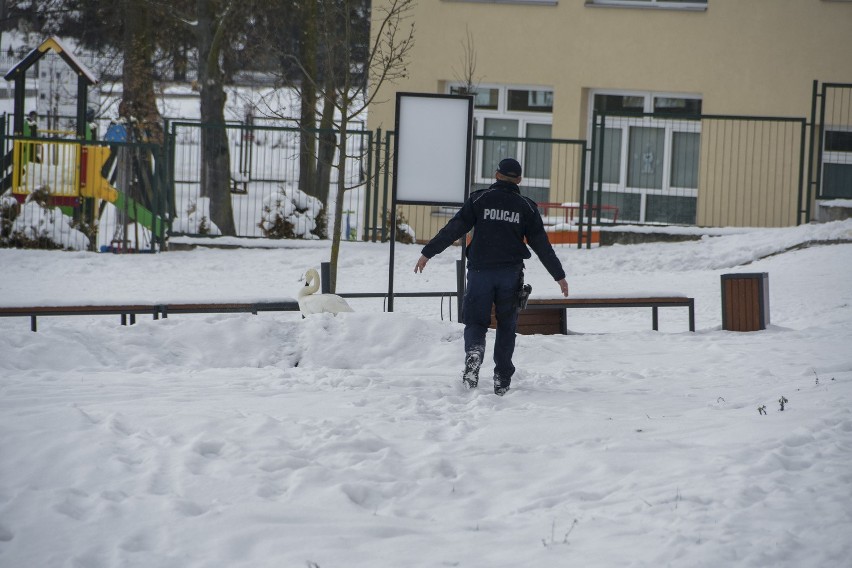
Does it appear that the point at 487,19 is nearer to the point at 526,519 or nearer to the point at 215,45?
the point at 215,45

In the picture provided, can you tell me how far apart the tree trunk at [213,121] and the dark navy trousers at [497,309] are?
14.4 metres

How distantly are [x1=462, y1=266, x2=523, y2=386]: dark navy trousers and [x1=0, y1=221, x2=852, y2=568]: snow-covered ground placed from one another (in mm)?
307

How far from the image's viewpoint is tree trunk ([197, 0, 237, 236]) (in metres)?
22.8

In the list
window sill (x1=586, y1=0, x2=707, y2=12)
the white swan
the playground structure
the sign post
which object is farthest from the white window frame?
the white swan

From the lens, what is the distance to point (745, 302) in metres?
11.5

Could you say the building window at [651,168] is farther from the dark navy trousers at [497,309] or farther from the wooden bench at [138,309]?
the dark navy trousers at [497,309]

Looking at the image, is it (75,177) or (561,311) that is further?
(75,177)

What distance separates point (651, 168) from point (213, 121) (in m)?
9.21

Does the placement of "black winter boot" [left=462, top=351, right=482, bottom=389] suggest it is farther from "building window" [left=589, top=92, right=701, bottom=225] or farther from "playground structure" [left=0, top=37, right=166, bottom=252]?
"building window" [left=589, top=92, right=701, bottom=225]

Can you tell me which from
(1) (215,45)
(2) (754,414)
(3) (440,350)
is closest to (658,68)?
(1) (215,45)

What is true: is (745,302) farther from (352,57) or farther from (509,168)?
(352,57)

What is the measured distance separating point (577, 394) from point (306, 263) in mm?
10743

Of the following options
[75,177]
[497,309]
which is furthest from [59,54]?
[497,309]

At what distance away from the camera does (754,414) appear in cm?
740
